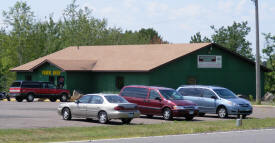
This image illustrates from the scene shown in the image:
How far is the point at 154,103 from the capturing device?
28203mm

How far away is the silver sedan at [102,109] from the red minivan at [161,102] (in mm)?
2984

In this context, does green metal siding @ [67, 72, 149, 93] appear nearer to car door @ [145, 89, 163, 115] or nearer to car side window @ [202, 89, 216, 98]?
car side window @ [202, 89, 216, 98]

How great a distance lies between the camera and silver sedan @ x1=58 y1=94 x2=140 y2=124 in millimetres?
24422

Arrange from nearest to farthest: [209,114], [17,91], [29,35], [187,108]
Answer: [187,108]
[209,114]
[17,91]
[29,35]

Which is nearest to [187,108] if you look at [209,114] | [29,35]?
[209,114]

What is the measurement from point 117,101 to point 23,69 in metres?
33.4

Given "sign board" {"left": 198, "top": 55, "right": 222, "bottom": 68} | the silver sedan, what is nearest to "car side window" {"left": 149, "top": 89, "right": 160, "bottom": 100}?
the silver sedan

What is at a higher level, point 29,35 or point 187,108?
point 29,35

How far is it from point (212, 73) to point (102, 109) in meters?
29.7

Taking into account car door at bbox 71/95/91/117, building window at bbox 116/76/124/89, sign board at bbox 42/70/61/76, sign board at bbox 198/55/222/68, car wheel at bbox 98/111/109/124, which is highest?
sign board at bbox 198/55/222/68

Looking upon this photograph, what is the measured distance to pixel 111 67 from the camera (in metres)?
53.2

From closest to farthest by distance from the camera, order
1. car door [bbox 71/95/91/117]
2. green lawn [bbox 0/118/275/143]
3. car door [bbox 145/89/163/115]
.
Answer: green lawn [bbox 0/118/275/143] → car door [bbox 71/95/91/117] → car door [bbox 145/89/163/115]

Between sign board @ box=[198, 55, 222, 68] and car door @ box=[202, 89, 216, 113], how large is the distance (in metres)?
21.5

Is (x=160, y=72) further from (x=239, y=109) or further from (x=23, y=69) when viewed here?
(x=239, y=109)
